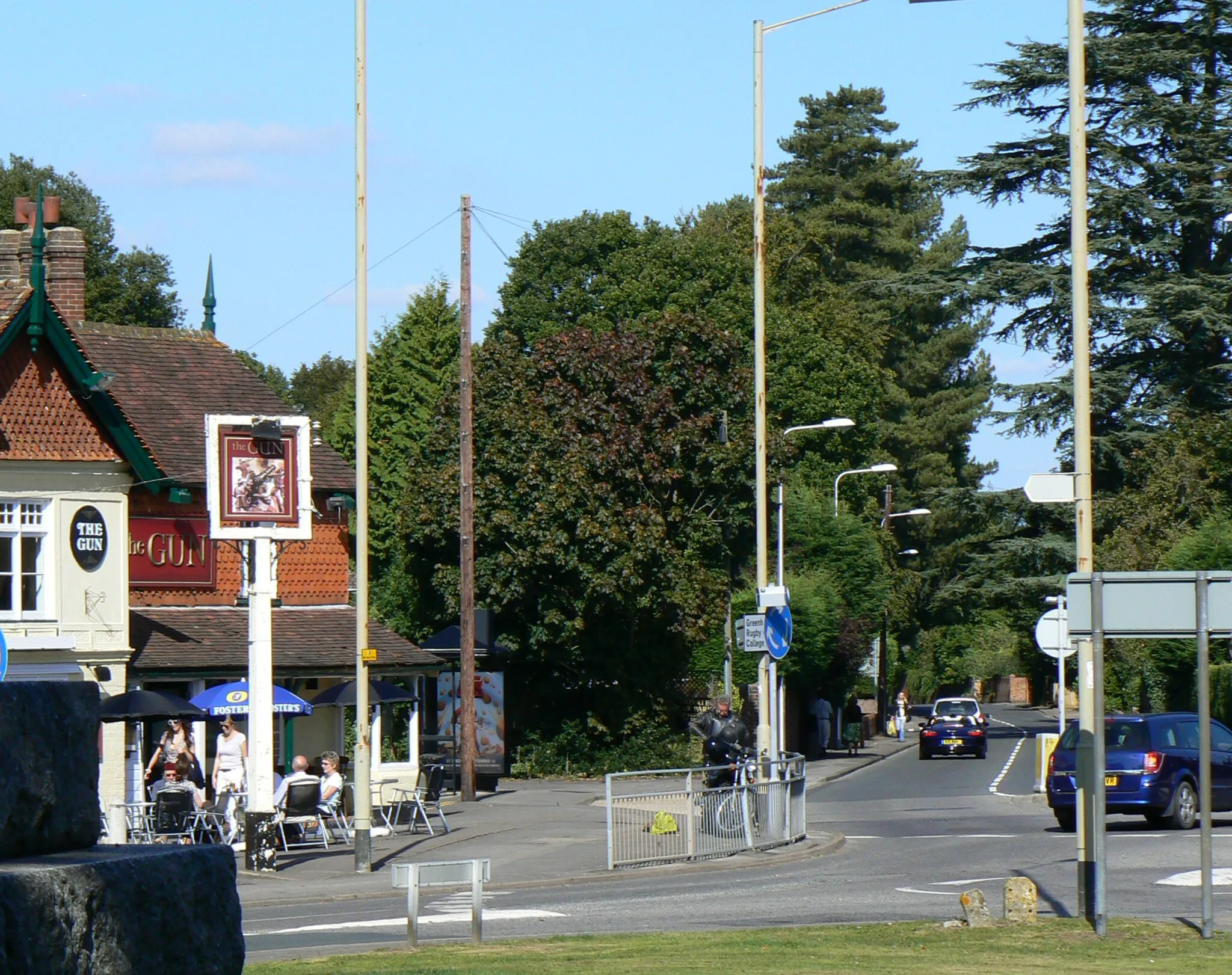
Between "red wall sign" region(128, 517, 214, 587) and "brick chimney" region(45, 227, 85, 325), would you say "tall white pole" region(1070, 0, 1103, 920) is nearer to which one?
"red wall sign" region(128, 517, 214, 587)

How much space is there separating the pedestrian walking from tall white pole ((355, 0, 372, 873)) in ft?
111

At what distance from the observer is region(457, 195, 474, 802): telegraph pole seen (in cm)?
3538

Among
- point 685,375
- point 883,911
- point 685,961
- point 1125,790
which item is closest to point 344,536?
point 685,375

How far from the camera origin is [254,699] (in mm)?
22953

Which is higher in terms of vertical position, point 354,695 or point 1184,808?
point 354,695

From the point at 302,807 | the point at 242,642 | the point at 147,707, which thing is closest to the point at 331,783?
the point at 302,807

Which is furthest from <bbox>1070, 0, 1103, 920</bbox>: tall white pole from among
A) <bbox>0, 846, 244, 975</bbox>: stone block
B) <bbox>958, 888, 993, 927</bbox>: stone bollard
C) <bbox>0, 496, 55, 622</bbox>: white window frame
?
<bbox>0, 496, 55, 622</bbox>: white window frame

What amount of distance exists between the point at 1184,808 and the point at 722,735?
689cm

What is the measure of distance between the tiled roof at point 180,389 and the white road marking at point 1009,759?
14.4m

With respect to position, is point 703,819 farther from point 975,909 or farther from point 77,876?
point 77,876

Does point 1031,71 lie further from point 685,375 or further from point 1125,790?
point 1125,790

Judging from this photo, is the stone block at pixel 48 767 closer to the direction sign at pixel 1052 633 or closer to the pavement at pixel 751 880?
the pavement at pixel 751 880

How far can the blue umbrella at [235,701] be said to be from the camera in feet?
88.3

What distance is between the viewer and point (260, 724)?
74.8 ft
